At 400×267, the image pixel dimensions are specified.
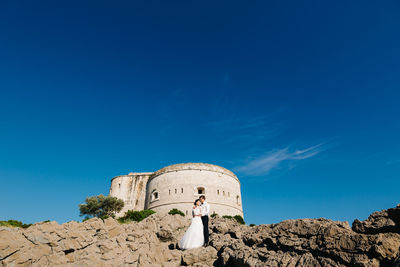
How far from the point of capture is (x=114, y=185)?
36.3 metres

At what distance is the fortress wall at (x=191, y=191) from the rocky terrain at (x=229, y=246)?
18523 mm

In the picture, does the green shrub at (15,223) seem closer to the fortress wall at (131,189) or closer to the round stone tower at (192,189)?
the round stone tower at (192,189)

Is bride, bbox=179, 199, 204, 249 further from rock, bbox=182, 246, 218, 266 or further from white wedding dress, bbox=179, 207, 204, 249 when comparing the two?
rock, bbox=182, 246, 218, 266

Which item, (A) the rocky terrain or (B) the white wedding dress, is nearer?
(A) the rocky terrain

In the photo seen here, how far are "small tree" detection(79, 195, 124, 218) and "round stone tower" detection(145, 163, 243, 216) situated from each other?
4.38 m

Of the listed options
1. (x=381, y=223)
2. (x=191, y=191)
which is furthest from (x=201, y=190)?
(x=381, y=223)

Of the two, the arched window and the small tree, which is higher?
the arched window

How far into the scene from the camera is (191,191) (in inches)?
1101

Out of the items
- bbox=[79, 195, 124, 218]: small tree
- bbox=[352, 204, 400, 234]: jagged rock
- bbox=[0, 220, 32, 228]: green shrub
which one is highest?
bbox=[79, 195, 124, 218]: small tree

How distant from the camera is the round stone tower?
27734 mm

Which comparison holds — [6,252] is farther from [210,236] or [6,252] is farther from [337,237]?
[337,237]

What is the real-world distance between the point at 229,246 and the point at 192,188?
2063 centimetres

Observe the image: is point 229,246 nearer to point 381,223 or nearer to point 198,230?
point 198,230

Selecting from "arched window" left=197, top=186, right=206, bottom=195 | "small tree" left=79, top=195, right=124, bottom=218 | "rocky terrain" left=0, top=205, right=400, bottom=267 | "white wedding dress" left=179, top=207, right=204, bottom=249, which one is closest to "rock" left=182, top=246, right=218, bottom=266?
"rocky terrain" left=0, top=205, right=400, bottom=267
